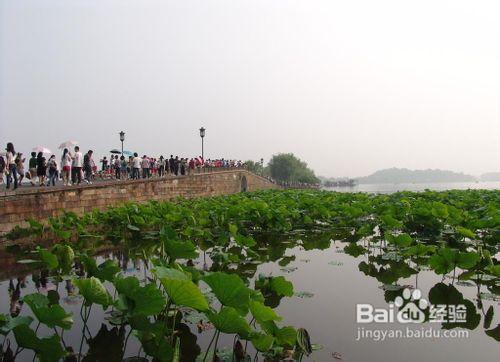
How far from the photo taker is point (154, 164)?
24.2 metres

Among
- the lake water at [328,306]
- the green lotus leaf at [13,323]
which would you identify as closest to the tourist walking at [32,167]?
the lake water at [328,306]

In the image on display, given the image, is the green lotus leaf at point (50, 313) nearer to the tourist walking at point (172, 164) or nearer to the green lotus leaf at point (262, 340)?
the green lotus leaf at point (262, 340)

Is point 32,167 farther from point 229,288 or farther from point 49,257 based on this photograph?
point 229,288

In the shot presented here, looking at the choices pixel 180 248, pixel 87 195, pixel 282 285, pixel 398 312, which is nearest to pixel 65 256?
pixel 180 248

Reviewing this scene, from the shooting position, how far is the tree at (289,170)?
7130 centimetres

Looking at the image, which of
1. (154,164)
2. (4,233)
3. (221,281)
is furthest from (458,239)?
(154,164)

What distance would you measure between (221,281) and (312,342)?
1.24m

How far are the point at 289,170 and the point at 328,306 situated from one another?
68271 millimetres

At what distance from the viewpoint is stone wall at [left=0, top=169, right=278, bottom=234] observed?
9.02 meters

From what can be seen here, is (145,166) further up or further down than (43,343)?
further up

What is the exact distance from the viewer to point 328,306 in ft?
11.9

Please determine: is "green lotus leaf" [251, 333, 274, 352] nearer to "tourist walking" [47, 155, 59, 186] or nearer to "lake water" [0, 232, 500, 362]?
"lake water" [0, 232, 500, 362]

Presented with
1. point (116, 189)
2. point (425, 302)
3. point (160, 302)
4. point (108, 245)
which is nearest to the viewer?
point (160, 302)

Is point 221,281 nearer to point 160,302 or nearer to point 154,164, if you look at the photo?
point 160,302
